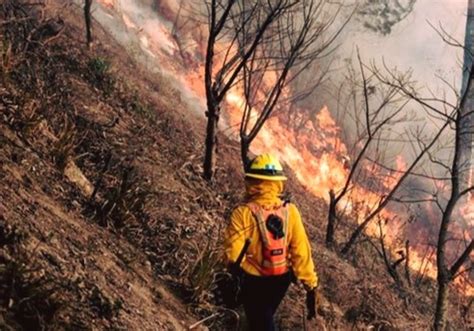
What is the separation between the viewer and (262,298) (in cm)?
455

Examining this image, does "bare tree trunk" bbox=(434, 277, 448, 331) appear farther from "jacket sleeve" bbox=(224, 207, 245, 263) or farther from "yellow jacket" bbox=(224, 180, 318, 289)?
"jacket sleeve" bbox=(224, 207, 245, 263)

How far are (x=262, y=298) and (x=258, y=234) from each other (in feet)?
1.73

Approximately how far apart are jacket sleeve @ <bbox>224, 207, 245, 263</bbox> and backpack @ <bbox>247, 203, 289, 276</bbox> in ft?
0.41

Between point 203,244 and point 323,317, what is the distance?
70.8 inches

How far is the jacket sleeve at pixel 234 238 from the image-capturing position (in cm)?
435

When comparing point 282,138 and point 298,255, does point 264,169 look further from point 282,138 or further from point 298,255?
point 282,138

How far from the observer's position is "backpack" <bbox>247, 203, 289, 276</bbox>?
174 inches

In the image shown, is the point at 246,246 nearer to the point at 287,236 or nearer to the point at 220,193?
the point at 287,236

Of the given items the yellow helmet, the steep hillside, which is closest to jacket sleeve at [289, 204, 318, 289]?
the yellow helmet

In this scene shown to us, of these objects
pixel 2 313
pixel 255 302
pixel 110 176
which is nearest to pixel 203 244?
pixel 110 176

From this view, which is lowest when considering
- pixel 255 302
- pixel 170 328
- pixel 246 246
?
pixel 170 328

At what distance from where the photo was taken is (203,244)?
6895 mm

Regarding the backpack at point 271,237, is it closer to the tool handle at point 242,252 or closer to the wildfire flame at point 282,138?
the tool handle at point 242,252

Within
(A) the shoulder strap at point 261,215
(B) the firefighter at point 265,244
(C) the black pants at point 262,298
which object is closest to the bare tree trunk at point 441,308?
(B) the firefighter at point 265,244
